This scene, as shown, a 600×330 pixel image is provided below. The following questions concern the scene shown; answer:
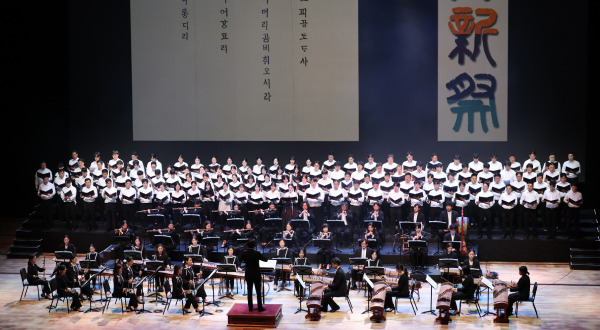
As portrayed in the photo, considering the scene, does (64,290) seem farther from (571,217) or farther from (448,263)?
(571,217)

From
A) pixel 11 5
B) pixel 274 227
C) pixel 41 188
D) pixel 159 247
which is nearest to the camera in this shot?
pixel 159 247

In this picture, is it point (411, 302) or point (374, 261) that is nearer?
point (411, 302)

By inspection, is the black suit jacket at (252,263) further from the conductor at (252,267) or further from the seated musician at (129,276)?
the seated musician at (129,276)

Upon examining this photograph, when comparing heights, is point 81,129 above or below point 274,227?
above

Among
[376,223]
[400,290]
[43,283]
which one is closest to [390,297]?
[400,290]

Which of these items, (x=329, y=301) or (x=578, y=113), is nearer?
(x=329, y=301)

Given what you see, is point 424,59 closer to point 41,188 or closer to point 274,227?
point 274,227

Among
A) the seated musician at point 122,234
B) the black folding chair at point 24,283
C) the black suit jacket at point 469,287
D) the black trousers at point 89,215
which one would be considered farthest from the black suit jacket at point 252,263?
the black trousers at point 89,215

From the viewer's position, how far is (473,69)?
63.4 ft

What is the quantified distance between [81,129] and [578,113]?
1420 centimetres

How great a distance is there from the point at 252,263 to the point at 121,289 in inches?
121

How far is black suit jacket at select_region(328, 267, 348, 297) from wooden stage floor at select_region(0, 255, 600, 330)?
1.26ft

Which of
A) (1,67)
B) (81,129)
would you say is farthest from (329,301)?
(1,67)

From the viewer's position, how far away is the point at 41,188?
18938 millimetres
